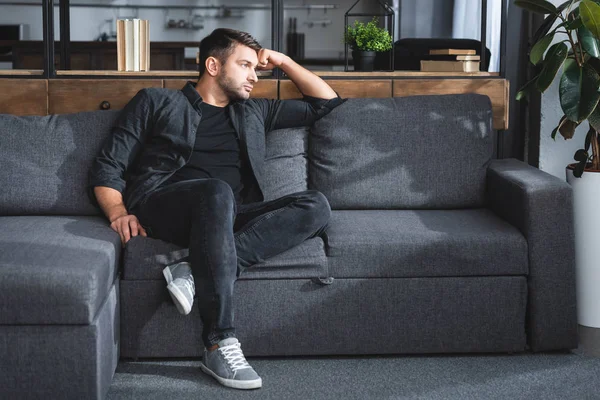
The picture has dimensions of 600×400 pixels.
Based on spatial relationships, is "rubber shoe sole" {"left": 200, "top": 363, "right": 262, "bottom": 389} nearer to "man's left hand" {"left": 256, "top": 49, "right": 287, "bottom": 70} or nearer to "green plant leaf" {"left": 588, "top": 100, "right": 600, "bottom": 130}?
"man's left hand" {"left": 256, "top": 49, "right": 287, "bottom": 70}

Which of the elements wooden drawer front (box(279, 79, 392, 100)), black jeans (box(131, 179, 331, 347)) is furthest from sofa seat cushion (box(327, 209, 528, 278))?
wooden drawer front (box(279, 79, 392, 100))

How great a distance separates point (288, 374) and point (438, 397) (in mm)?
472

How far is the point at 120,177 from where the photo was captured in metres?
A: 2.95

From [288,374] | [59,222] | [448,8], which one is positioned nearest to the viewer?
[288,374]

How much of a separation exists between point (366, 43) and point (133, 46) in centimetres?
99

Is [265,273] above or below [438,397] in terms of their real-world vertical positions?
above

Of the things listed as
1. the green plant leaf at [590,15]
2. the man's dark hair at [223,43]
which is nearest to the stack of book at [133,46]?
the man's dark hair at [223,43]

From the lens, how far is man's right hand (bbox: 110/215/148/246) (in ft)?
8.89

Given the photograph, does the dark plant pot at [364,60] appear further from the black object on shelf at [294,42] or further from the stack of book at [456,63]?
the black object on shelf at [294,42]

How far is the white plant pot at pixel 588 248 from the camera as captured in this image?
9.45 ft

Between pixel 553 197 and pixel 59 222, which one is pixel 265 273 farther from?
pixel 553 197

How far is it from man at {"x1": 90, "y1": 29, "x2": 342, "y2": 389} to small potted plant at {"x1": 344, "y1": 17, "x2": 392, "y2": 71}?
0.45m

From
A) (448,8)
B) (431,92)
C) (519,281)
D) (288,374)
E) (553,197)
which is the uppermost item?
(448,8)

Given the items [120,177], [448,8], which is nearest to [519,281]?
[120,177]
